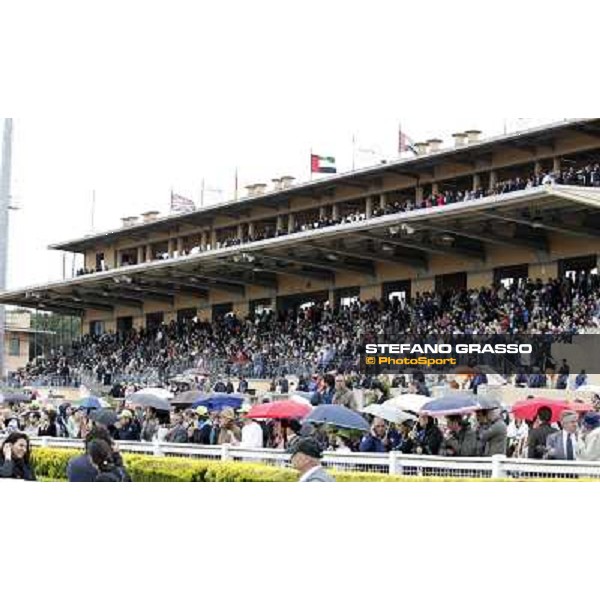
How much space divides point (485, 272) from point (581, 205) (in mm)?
5193

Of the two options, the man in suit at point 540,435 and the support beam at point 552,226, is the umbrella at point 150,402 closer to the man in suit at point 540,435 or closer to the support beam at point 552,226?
the man in suit at point 540,435

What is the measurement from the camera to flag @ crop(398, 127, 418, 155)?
32062 millimetres

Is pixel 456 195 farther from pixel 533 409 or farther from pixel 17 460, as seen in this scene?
pixel 17 460

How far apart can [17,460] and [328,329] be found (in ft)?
67.4

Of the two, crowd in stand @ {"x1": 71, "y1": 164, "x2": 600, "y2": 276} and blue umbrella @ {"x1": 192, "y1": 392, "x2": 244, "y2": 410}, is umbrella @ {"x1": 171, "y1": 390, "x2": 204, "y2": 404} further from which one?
crowd in stand @ {"x1": 71, "y1": 164, "x2": 600, "y2": 276}

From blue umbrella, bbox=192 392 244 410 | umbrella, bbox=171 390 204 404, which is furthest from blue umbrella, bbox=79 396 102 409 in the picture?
blue umbrella, bbox=192 392 244 410

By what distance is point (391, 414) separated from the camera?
13664 mm

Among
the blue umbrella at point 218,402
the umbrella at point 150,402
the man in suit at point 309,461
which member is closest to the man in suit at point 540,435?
the man in suit at point 309,461

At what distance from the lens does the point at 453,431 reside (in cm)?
1177

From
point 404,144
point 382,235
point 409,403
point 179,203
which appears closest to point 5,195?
point 179,203

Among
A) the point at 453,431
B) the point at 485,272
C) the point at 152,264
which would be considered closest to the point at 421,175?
the point at 485,272

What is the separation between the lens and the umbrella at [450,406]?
12016 millimetres

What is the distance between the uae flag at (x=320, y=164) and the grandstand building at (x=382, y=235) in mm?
722

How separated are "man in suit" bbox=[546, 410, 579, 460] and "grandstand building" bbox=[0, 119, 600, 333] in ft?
36.0
